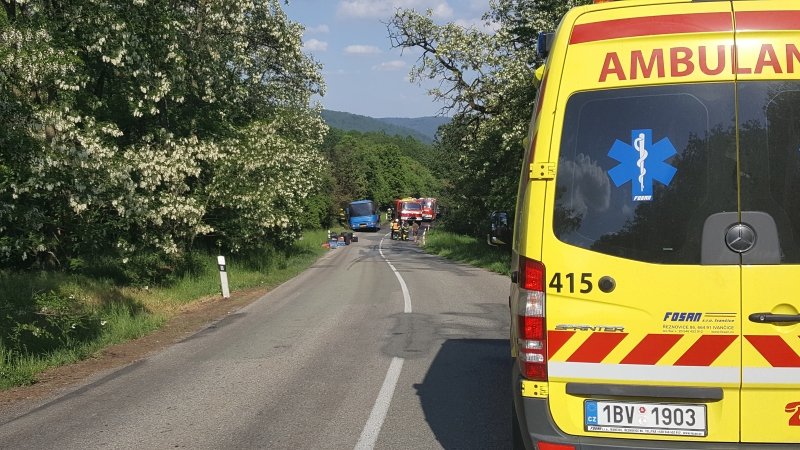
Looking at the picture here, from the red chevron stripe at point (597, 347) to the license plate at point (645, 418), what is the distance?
0.23 meters

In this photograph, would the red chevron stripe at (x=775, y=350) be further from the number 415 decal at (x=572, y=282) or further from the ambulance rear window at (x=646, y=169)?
the number 415 decal at (x=572, y=282)

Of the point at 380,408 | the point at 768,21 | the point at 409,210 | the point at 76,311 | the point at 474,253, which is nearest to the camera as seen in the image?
the point at 768,21

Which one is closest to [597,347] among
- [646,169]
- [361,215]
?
[646,169]

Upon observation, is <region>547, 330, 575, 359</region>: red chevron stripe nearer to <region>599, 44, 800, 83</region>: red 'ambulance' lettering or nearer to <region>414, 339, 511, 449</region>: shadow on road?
<region>599, 44, 800, 83</region>: red 'ambulance' lettering

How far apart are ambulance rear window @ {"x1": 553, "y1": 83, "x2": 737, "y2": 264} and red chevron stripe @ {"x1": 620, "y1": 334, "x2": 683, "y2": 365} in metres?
0.38

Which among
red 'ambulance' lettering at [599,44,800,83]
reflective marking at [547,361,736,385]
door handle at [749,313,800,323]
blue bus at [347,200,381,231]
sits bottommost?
blue bus at [347,200,381,231]

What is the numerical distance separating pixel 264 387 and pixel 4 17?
35.2 feet

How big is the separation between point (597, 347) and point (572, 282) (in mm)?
350

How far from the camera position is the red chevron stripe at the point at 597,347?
11.3 ft

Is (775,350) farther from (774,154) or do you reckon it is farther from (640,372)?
(774,154)

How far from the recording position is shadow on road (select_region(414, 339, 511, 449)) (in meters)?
5.42

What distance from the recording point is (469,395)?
6656 mm

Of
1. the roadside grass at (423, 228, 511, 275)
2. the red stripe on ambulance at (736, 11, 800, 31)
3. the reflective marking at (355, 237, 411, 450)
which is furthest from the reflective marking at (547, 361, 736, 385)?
the roadside grass at (423, 228, 511, 275)

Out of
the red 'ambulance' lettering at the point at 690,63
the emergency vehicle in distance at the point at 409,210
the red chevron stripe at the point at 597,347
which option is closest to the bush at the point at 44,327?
the red chevron stripe at the point at 597,347
